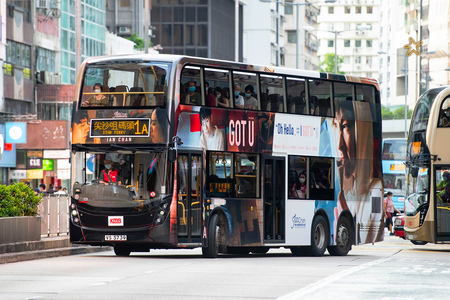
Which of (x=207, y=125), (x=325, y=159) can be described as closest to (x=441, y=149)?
(x=325, y=159)

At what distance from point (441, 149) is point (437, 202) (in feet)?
4.59

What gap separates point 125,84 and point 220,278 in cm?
611

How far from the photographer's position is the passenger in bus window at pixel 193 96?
69.3ft

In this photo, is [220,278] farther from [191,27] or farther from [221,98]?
[191,27]

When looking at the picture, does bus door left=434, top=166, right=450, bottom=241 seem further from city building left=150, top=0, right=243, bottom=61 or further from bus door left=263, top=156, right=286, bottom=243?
city building left=150, top=0, right=243, bottom=61

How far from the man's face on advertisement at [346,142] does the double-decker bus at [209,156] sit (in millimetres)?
41

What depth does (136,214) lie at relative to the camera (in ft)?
67.8

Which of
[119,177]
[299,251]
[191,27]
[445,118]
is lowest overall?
[299,251]

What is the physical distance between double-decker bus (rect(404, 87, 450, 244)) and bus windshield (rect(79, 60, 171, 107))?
31.4ft

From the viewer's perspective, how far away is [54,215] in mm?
24859

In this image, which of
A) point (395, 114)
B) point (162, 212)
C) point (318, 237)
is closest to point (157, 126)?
point (162, 212)

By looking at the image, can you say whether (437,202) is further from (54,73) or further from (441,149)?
(54,73)

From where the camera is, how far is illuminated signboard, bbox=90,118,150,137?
20.7 metres

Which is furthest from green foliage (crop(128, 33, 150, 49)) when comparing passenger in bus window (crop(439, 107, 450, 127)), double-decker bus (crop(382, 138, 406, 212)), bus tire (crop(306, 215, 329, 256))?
bus tire (crop(306, 215, 329, 256))
